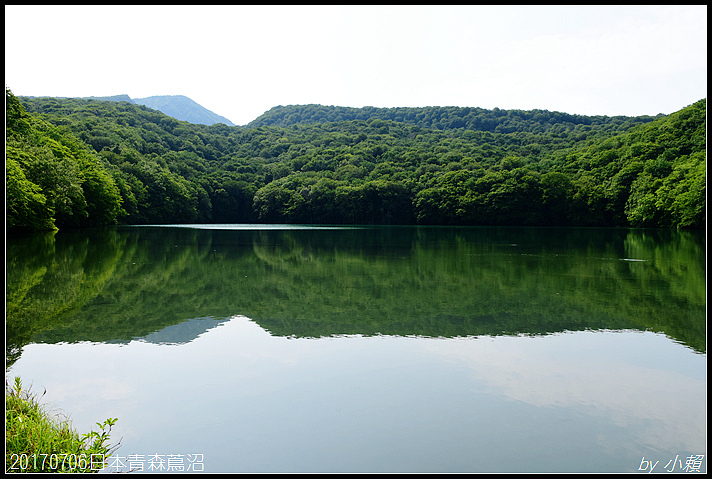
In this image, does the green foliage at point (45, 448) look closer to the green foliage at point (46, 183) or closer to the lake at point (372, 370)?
the lake at point (372, 370)

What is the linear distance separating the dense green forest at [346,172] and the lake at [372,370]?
23056mm

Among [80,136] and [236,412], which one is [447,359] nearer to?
[236,412]

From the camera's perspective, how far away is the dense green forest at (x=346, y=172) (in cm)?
5103

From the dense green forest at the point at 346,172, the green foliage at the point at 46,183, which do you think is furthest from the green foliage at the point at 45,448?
the dense green forest at the point at 346,172

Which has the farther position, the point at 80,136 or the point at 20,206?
the point at 80,136

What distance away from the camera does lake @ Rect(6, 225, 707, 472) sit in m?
4.45

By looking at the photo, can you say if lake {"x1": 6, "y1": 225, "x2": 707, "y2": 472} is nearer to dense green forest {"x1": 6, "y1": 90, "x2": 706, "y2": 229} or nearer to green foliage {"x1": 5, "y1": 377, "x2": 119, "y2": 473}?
green foliage {"x1": 5, "y1": 377, "x2": 119, "y2": 473}

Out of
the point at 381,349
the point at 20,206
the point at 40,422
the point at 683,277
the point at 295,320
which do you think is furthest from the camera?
the point at 20,206

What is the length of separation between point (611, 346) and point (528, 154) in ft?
335

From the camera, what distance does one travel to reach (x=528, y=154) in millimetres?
103625

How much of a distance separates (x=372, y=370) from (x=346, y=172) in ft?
306

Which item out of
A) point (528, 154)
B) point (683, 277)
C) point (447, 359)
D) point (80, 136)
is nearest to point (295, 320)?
point (447, 359)

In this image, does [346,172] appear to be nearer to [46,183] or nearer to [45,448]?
[46,183]

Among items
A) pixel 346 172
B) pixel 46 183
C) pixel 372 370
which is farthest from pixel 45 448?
pixel 346 172
